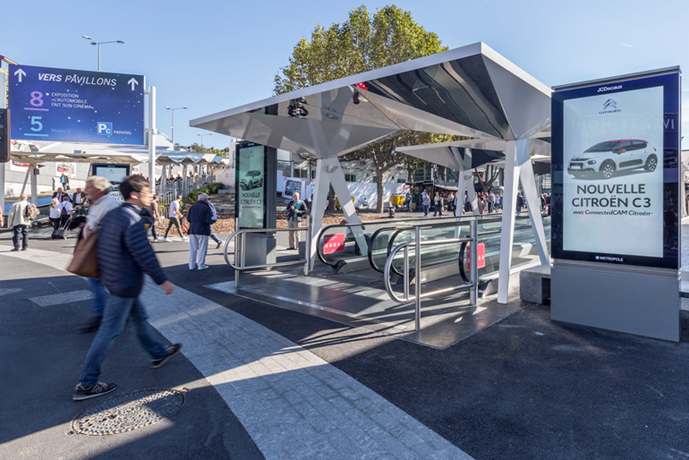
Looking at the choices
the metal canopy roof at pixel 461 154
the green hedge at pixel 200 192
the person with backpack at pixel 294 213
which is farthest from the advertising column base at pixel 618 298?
the green hedge at pixel 200 192

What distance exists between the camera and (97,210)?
157 inches

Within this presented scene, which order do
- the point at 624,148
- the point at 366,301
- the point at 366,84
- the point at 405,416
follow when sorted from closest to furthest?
the point at 405,416
the point at 624,148
the point at 366,84
the point at 366,301

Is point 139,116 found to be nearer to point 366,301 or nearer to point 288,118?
point 288,118

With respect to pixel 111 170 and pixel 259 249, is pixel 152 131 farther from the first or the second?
pixel 259 249

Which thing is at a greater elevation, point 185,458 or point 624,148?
point 624,148

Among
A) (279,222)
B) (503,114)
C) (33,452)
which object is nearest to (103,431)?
(33,452)

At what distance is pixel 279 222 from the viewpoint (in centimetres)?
2139

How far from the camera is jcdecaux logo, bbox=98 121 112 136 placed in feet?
67.4

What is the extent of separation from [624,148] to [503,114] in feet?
5.30

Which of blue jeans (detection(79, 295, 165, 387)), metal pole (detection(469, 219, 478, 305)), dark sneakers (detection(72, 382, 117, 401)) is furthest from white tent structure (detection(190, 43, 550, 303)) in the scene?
dark sneakers (detection(72, 382, 117, 401))

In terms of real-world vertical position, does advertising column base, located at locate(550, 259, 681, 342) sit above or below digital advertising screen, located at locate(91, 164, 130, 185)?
below

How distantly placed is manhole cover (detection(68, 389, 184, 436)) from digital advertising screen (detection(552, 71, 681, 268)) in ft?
15.8

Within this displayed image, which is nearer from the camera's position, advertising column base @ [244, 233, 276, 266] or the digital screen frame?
advertising column base @ [244, 233, 276, 266]

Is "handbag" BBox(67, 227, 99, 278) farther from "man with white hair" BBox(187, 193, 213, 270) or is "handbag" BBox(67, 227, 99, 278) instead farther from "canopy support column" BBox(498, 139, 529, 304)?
"man with white hair" BBox(187, 193, 213, 270)
